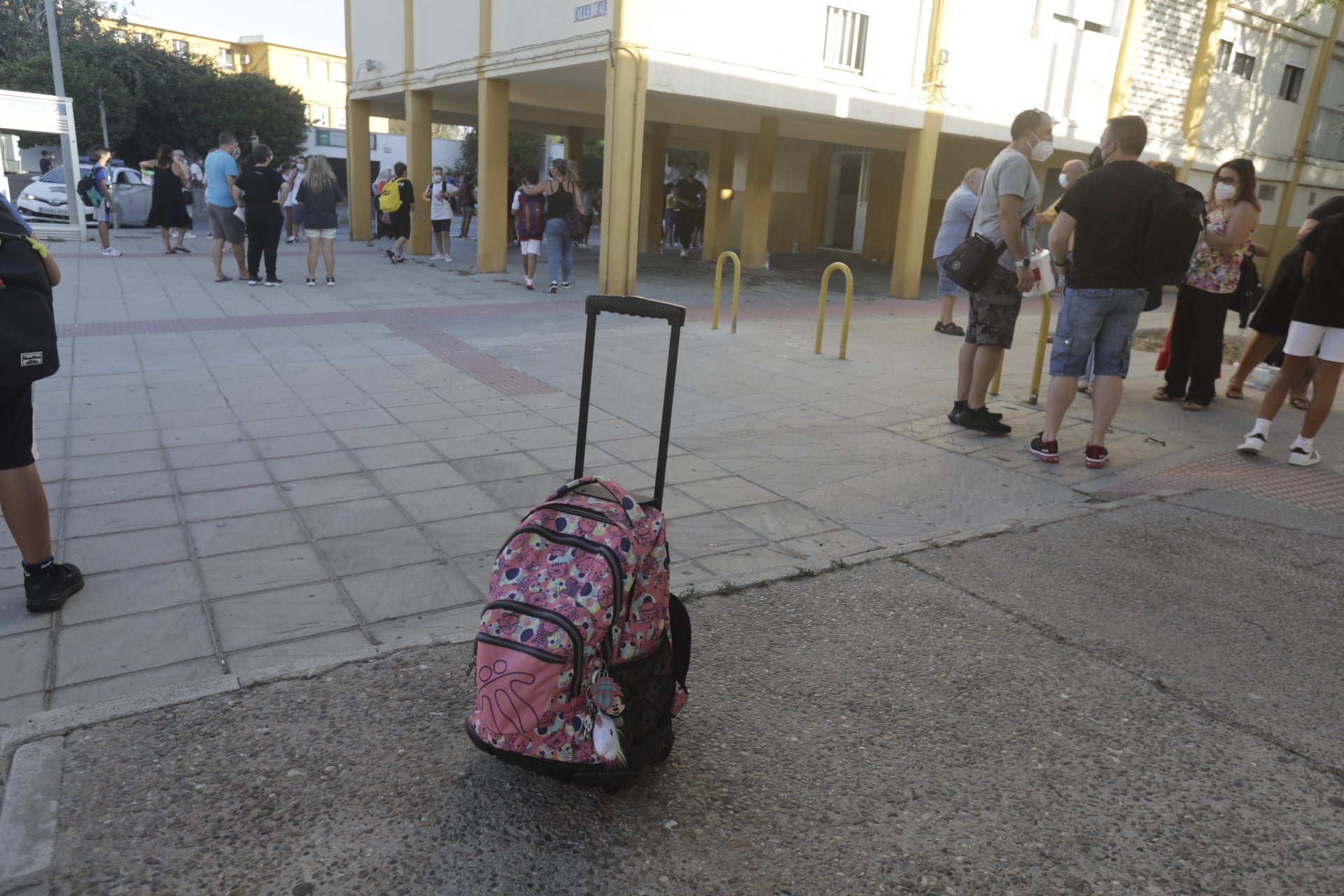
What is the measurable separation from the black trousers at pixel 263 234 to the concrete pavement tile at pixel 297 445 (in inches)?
283

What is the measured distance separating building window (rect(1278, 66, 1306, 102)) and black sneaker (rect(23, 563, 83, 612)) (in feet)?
80.3

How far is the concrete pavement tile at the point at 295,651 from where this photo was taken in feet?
10.4

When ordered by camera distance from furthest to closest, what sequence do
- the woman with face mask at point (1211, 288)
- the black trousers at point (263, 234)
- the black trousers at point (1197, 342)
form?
the black trousers at point (263, 234) → the black trousers at point (1197, 342) → the woman with face mask at point (1211, 288)

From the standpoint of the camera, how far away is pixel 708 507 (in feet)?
16.1

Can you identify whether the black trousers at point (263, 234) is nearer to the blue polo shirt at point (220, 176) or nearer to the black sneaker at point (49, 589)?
the blue polo shirt at point (220, 176)

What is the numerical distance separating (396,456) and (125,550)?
1.69 m

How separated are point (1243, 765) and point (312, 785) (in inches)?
107

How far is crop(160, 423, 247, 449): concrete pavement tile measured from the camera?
5695mm

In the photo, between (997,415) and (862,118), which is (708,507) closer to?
(997,415)

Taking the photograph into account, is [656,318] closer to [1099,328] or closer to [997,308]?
[1099,328]

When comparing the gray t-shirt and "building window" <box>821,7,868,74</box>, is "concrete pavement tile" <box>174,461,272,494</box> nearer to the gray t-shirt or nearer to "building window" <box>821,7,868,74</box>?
the gray t-shirt

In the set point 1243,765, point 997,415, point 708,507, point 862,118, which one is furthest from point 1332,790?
point 862,118

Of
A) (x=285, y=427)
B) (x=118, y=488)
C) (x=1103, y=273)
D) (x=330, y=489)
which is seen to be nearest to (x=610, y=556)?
(x=330, y=489)

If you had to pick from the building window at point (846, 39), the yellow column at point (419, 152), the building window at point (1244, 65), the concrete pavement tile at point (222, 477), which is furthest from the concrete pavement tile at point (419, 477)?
the building window at point (1244, 65)
